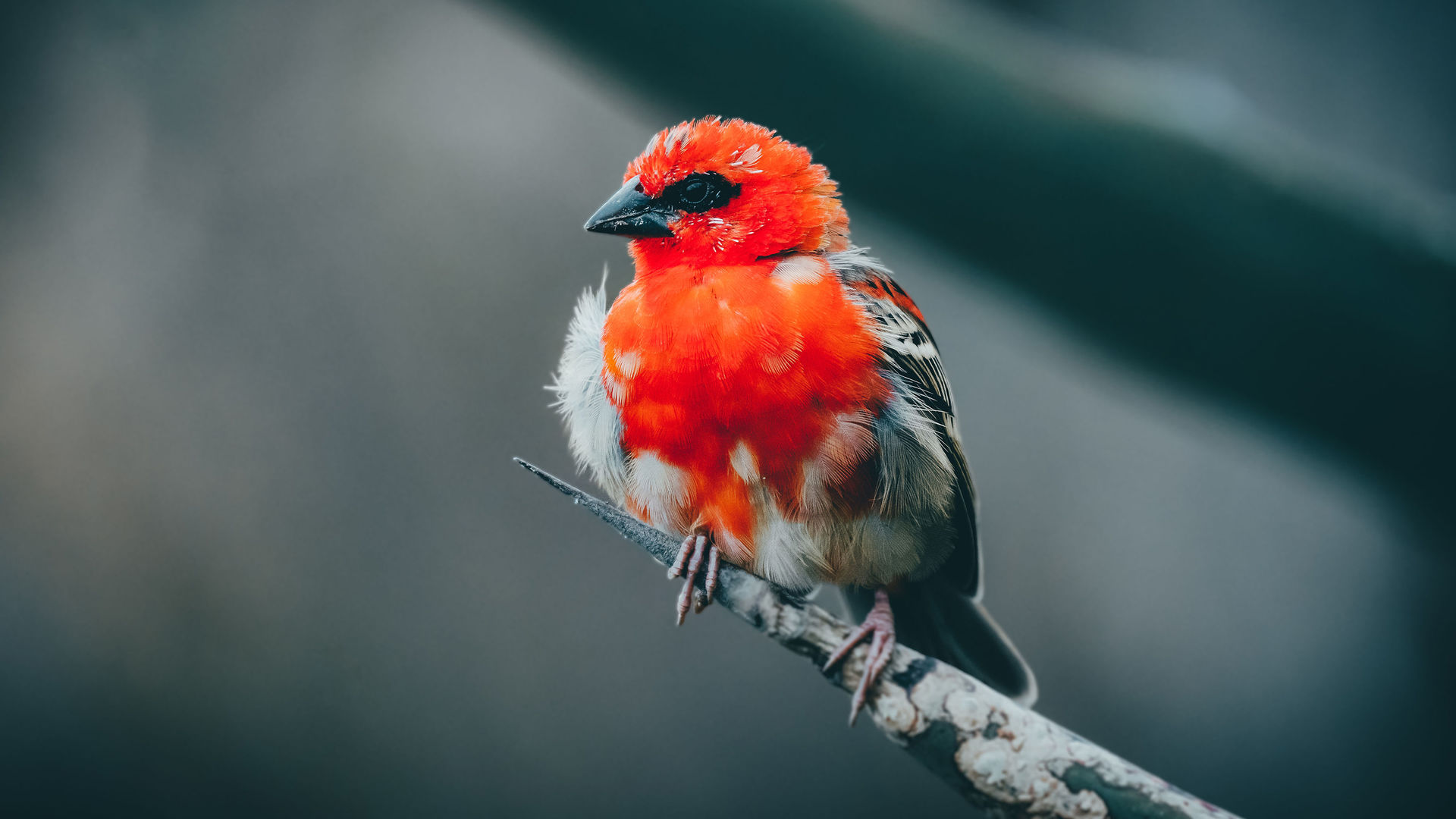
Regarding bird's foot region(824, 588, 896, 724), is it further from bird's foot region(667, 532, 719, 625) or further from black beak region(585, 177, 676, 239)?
black beak region(585, 177, 676, 239)

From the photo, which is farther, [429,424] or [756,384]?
[429,424]

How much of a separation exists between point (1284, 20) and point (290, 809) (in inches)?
65.8

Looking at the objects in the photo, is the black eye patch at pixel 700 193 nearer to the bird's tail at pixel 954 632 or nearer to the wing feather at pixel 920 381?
the wing feather at pixel 920 381

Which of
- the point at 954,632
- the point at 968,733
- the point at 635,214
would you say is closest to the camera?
the point at 968,733

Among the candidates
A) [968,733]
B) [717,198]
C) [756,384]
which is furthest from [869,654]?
[717,198]

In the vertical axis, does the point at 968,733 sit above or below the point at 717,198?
below

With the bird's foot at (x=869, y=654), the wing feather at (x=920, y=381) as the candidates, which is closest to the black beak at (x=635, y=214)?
the wing feather at (x=920, y=381)

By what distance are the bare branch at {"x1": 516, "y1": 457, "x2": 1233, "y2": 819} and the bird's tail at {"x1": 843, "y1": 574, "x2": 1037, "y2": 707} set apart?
0.19 metres

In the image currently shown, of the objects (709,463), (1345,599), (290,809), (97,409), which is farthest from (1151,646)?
(97,409)

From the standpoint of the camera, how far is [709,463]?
0.57m

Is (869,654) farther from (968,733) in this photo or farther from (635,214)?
(635,214)

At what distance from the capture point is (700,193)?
0.58 metres

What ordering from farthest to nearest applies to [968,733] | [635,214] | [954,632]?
[954,632]
[635,214]
[968,733]

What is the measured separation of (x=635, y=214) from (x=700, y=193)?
0.05 metres
